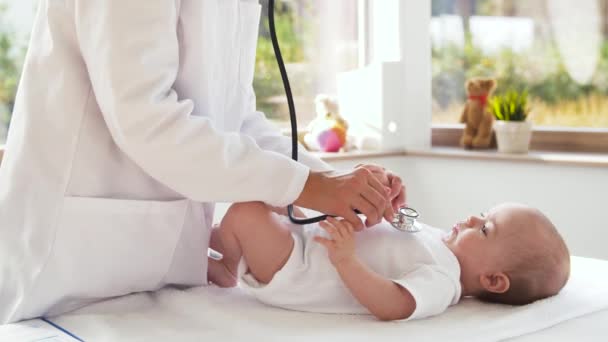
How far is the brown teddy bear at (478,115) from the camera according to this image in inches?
110

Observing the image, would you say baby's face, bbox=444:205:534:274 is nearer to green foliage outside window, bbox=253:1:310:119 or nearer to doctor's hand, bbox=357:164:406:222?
doctor's hand, bbox=357:164:406:222

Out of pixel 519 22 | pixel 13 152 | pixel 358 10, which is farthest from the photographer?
pixel 358 10

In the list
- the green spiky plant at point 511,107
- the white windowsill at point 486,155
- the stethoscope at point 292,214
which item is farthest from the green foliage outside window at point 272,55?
the stethoscope at point 292,214

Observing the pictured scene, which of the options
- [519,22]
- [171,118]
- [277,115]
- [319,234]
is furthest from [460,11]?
[171,118]

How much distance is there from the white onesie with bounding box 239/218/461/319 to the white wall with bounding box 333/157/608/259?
1204 mm

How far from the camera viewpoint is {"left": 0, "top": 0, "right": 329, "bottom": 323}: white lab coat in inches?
43.4

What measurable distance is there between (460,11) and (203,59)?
→ 198cm

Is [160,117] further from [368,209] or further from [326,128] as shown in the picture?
[326,128]

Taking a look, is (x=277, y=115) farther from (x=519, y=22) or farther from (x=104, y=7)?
(x=104, y=7)

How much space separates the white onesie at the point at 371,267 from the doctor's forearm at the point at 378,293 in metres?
0.02

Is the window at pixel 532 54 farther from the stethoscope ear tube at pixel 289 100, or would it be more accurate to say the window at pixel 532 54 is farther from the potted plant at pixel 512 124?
the stethoscope ear tube at pixel 289 100

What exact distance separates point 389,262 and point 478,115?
1.61 meters

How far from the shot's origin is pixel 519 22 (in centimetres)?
287

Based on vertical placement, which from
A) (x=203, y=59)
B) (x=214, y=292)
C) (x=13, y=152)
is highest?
(x=203, y=59)
